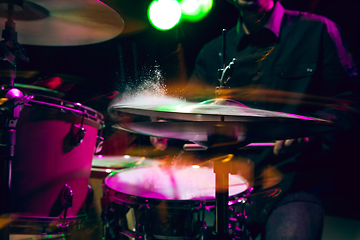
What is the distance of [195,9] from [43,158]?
1.55 meters

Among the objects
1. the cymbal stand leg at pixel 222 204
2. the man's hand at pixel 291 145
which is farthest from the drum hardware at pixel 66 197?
the man's hand at pixel 291 145

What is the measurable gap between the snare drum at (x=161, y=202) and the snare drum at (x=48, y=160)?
16 cm

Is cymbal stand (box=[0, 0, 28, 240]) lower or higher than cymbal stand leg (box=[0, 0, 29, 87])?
lower

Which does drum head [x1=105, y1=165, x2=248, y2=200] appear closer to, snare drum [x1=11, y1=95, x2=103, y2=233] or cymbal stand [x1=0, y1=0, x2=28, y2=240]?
snare drum [x1=11, y1=95, x2=103, y2=233]

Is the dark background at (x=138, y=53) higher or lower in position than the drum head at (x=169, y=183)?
higher

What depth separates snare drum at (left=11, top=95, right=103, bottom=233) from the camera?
792mm

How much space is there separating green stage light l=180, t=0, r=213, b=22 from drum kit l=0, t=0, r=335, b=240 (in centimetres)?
93

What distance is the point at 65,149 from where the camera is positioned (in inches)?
34.8

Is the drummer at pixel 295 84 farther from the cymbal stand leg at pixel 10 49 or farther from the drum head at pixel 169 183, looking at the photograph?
the cymbal stand leg at pixel 10 49

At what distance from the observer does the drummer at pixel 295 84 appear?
3.84 feet

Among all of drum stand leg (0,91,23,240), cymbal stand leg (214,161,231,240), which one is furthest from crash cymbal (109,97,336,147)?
drum stand leg (0,91,23,240)

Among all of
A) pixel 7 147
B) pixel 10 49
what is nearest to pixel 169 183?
pixel 7 147

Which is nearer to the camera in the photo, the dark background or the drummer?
the dark background

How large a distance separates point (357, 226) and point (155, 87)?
160 centimetres
